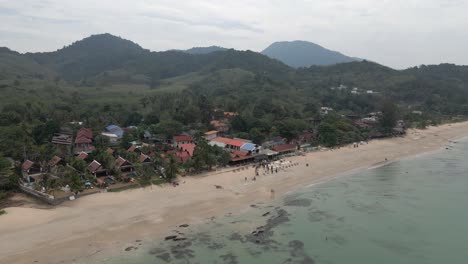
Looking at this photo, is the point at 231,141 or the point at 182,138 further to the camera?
the point at 182,138

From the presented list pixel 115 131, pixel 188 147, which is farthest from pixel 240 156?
pixel 115 131

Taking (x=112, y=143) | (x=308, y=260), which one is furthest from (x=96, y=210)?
(x=112, y=143)

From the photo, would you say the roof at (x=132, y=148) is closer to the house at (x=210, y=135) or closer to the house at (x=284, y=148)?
the house at (x=210, y=135)

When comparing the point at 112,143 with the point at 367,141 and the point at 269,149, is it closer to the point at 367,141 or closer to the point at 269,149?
the point at 269,149

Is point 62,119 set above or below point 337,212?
above

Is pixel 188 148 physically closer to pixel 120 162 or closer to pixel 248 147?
pixel 248 147

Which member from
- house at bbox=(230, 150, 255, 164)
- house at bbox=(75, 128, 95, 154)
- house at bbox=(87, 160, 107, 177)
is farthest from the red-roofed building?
house at bbox=(75, 128, 95, 154)

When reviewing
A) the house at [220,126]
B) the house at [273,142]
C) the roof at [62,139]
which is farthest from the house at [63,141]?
the house at [273,142]
